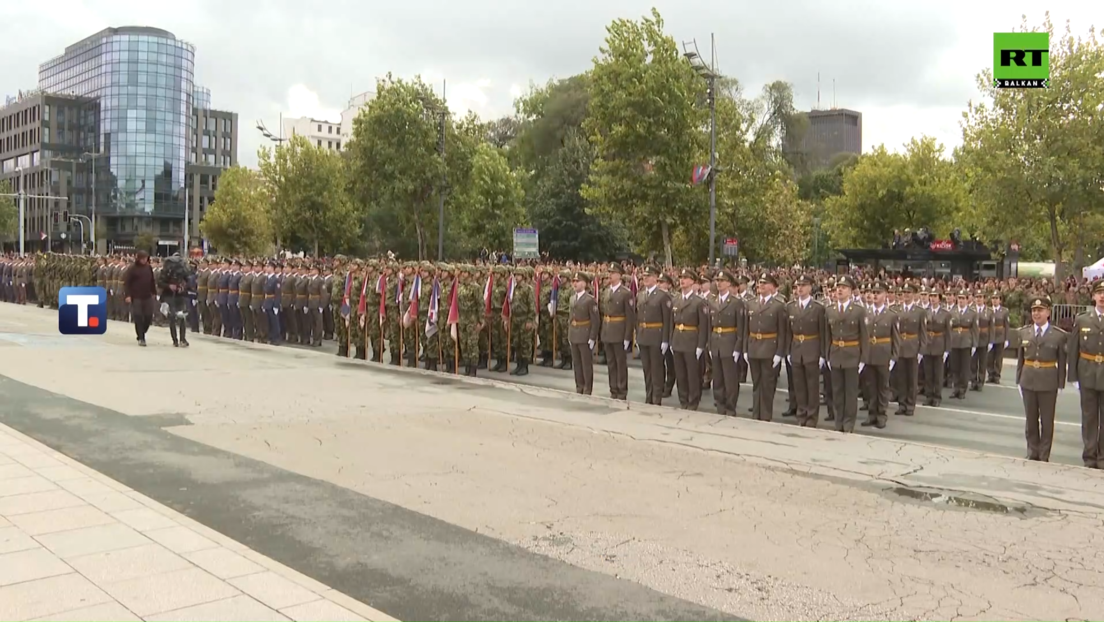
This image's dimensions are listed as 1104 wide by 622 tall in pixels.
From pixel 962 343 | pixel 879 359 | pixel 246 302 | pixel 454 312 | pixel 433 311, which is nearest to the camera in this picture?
pixel 879 359

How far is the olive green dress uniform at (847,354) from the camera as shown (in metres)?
10.4

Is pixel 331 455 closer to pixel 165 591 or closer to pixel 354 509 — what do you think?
pixel 354 509

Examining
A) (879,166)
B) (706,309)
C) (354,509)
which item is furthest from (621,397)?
(879,166)

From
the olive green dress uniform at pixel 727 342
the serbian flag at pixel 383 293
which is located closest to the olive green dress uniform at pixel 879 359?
the olive green dress uniform at pixel 727 342

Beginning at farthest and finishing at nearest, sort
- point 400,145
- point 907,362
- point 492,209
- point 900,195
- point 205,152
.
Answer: point 205,152 < point 492,209 < point 900,195 < point 400,145 < point 907,362

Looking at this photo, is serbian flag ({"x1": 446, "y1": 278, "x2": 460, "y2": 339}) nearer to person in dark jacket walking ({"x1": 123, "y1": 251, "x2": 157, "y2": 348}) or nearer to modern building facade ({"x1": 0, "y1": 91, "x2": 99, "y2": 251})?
person in dark jacket walking ({"x1": 123, "y1": 251, "x2": 157, "y2": 348})

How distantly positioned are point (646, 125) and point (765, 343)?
18.3 m

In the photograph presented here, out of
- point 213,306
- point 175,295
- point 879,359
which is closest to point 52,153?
point 213,306

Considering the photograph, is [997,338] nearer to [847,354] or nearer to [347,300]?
[847,354]

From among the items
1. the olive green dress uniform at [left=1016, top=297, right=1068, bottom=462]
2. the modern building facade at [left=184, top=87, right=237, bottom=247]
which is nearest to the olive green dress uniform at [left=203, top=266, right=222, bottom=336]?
the olive green dress uniform at [left=1016, top=297, right=1068, bottom=462]

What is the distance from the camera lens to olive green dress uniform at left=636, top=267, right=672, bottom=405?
1198 cm

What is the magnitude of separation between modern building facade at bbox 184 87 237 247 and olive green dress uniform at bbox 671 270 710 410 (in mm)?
103211

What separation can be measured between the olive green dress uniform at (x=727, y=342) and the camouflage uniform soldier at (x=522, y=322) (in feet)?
14.6

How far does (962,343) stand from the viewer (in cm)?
1361
